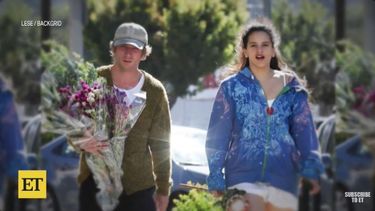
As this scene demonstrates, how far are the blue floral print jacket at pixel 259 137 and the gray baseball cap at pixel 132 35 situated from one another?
64 cm

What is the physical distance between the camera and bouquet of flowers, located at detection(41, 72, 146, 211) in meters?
6.02

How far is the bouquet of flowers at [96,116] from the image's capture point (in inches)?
237

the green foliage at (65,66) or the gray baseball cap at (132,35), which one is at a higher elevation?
the gray baseball cap at (132,35)

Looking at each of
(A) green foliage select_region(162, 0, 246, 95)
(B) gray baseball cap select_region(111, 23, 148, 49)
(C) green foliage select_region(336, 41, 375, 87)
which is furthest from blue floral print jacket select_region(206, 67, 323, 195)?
(B) gray baseball cap select_region(111, 23, 148, 49)

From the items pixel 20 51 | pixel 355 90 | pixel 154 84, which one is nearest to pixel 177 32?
pixel 154 84

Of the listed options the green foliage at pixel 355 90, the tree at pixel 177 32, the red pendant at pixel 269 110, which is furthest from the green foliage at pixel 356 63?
the tree at pixel 177 32

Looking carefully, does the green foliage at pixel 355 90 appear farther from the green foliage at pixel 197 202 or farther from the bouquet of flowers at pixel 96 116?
the bouquet of flowers at pixel 96 116

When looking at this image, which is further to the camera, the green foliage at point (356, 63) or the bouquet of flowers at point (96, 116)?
the green foliage at point (356, 63)

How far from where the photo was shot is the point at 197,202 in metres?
6.18

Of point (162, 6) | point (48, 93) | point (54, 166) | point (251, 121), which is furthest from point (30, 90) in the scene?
point (251, 121)

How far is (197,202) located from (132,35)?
4.01 ft

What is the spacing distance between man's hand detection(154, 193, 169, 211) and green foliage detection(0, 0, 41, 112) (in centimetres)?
103

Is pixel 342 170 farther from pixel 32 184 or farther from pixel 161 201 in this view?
pixel 32 184

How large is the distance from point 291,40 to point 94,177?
1630 millimetres
